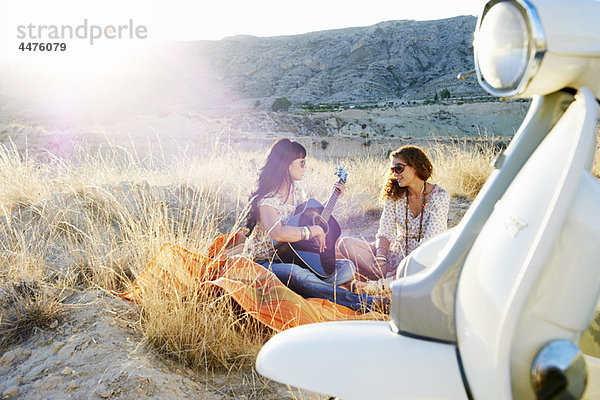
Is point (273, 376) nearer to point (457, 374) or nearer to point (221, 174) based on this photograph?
point (457, 374)

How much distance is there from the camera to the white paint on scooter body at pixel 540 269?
27.9 inches

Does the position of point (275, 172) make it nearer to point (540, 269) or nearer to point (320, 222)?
point (320, 222)

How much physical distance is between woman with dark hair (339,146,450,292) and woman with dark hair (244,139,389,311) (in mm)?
A: 348

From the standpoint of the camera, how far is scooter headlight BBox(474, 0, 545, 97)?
2.58ft

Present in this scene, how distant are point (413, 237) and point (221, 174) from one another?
14.8 feet

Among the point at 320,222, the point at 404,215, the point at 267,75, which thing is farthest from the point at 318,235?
the point at 267,75

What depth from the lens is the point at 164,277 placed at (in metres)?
2.63

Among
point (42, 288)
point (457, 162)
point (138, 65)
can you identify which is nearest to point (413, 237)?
point (42, 288)

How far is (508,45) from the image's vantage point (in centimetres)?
86

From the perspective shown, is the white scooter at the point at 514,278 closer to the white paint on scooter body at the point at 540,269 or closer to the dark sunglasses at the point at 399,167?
the white paint on scooter body at the point at 540,269

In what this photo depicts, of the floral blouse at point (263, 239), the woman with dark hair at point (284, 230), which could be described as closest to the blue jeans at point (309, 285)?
the woman with dark hair at point (284, 230)

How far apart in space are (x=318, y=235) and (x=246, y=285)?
3.12ft

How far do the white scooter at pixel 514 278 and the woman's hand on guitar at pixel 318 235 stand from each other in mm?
2154

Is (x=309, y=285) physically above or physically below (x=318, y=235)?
below
